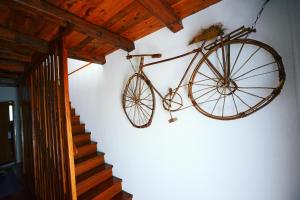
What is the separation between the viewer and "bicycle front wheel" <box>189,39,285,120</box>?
53.8 inches

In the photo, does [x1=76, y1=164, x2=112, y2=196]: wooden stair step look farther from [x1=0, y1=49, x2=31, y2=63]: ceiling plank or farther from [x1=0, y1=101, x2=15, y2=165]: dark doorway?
[x1=0, y1=101, x2=15, y2=165]: dark doorway

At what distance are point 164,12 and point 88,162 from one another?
252cm

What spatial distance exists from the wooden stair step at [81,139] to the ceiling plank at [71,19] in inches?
74.3

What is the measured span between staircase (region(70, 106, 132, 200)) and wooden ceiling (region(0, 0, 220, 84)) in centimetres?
156

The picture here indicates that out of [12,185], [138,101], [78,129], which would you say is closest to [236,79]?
[138,101]

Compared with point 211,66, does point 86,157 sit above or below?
below

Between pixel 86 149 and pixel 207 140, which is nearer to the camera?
pixel 207 140

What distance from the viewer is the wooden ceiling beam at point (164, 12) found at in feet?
4.81

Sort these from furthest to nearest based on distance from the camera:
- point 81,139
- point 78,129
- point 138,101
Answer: point 78,129
point 81,139
point 138,101

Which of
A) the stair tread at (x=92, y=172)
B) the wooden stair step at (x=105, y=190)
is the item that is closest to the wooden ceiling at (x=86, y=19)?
the stair tread at (x=92, y=172)

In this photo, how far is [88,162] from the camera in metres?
2.65

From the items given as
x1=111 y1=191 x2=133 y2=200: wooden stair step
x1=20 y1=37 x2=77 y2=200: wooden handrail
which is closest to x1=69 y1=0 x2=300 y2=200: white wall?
x1=111 y1=191 x2=133 y2=200: wooden stair step

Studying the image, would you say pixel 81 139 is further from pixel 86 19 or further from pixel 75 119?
pixel 86 19

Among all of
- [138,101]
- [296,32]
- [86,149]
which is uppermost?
[296,32]
